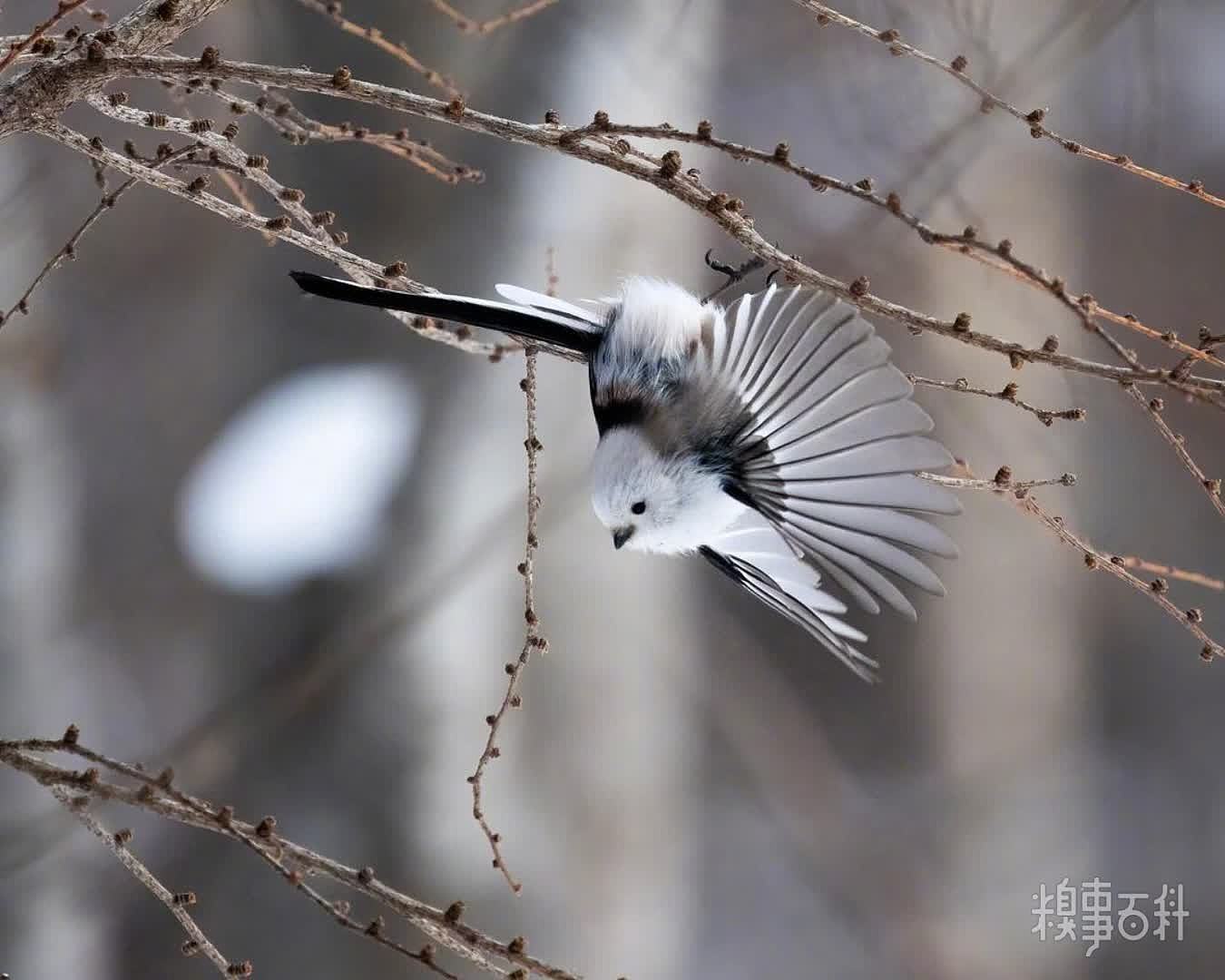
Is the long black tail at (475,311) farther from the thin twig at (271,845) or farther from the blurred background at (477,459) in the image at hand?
the blurred background at (477,459)

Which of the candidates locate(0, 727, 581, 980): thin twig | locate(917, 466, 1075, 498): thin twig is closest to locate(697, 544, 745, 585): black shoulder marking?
locate(917, 466, 1075, 498): thin twig

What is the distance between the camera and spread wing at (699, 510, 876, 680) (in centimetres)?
44

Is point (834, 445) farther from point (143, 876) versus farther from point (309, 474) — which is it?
point (309, 474)

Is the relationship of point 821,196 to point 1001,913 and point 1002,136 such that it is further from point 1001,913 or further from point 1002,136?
point 1001,913

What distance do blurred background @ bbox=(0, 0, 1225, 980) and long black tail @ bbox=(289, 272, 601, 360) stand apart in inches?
19.4

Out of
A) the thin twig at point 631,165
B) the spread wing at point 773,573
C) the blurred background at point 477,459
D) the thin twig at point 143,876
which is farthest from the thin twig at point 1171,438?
the blurred background at point 477,459

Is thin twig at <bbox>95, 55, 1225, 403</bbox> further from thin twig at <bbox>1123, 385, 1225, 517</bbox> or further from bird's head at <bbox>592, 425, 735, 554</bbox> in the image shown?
bird's head at <bbox>592, 425, 735, 554</bbox>

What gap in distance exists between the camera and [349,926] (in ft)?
0.95

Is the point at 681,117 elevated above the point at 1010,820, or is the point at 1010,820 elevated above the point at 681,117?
the point at 681,117

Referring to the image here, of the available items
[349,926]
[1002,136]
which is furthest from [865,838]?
[349,926]

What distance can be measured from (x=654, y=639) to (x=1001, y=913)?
42 cm

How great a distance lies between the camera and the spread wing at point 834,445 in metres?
0.33

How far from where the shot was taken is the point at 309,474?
945mm

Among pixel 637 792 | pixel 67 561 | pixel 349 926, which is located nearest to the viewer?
pixel 349 926
